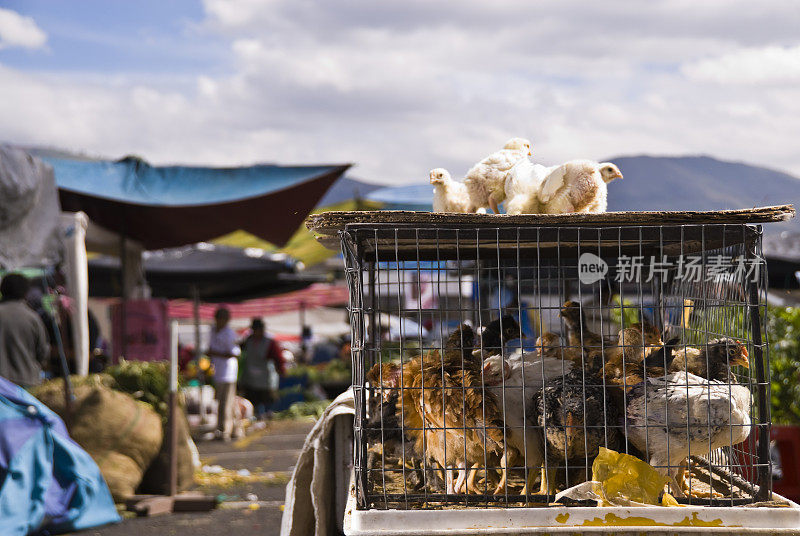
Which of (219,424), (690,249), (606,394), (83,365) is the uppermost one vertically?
(690,249)

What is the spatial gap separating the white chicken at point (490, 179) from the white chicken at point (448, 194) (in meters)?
0.04

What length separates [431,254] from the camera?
3.28 m

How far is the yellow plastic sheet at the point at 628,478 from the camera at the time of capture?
2.44 metres

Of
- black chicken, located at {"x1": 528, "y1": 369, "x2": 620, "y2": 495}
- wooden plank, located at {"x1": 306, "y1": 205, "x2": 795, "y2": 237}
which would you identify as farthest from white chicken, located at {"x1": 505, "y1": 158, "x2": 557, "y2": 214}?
black chicken, located at {"x1": 528, "y1": 369, "x2": 620, "y2": 495}

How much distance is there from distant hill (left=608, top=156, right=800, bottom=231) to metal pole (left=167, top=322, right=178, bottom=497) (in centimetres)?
452

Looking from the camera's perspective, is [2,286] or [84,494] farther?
[2,286]

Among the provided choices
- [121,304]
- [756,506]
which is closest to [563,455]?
[756,506]

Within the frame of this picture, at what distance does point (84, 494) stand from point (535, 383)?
15.7 feet

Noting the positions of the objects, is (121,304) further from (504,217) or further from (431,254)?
(504,217)

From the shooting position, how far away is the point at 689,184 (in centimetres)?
400

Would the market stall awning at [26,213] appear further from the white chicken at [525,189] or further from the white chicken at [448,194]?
the white chicken at [525,189]

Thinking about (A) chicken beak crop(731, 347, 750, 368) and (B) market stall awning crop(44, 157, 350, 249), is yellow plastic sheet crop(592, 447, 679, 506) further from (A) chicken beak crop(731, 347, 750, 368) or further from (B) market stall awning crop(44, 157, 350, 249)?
(B) market stall awning crop(44, 157, 350, 249)

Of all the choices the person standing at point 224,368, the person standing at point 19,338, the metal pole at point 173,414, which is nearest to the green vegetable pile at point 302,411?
the person standing at point 224,368

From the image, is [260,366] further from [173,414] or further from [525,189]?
[525,189]
